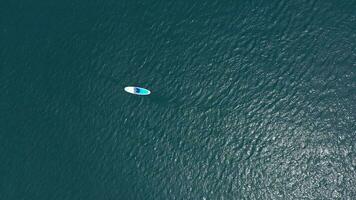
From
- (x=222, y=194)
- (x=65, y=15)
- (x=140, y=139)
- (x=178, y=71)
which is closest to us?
(x=222, y=194)

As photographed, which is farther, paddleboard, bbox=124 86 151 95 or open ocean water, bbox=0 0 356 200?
paddleboard, bbox=124 86 151 95

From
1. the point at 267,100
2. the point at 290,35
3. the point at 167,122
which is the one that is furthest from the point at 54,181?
the point at 290,35

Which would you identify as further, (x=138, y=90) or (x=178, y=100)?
(x=138, y=90)

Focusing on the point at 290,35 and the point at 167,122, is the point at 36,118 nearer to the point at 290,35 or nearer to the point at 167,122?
the point at 167,122

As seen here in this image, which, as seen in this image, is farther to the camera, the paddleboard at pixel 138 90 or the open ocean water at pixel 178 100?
the paddleboard at pixel 138 90

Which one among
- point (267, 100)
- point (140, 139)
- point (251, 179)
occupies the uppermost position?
point (267, 100)

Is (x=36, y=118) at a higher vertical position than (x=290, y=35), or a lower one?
lower

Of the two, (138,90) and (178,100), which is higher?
(138,90)

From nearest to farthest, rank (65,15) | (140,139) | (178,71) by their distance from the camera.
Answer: (140,139) → (178,71) → (65,15)
